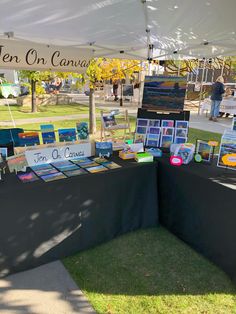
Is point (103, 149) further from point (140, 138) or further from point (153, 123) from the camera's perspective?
point (153, 123)

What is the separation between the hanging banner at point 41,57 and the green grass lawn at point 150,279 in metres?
2.33

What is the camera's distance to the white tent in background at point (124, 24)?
8.63 feet

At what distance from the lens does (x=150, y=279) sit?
8.20 ft

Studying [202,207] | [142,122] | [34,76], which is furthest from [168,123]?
[34,76]

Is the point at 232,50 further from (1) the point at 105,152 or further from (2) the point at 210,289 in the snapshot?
(2) the point at 210,289

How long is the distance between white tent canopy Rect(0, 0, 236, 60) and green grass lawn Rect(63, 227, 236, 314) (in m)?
2.40

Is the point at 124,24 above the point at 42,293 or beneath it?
above

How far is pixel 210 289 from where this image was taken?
7.85 feet

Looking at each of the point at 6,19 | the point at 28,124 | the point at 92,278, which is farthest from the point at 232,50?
the point at 28,124

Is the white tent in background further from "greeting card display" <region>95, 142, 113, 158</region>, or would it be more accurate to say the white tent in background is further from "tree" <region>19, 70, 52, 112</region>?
"tree" <region>19, 70, 52, 112</region>

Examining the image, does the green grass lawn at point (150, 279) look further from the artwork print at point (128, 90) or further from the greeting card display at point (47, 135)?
the artwork print at point (128, 90)

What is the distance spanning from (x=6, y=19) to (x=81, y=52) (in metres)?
1.27

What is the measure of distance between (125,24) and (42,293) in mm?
2975

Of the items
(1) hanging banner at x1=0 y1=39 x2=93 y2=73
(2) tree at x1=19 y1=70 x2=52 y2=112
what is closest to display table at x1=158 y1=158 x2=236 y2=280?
(1) hanging banner at x1=0 y1=39 x2=93 y2=73
